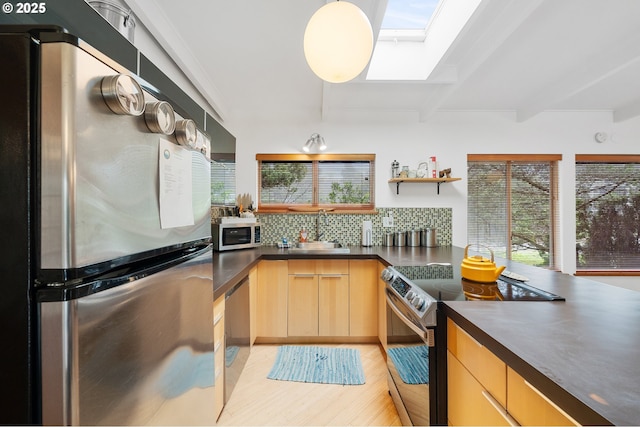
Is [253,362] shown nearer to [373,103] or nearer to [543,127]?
[373,103]

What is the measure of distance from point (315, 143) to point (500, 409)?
2748mm

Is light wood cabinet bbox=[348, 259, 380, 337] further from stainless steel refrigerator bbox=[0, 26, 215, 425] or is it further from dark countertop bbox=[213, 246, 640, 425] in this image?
stainless steel refrigerator bbox=[0, 26, 215, 425]

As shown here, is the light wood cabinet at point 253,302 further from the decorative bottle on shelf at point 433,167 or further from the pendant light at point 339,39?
the decorative bottle on shelf at point 433,167

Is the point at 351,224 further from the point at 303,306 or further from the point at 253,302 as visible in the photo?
the point at 253,302

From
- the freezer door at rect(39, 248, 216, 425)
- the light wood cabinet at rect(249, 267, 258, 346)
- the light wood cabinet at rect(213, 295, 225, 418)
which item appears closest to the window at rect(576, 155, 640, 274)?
the light wood cabinet at rect(249, 267, 258, 346)

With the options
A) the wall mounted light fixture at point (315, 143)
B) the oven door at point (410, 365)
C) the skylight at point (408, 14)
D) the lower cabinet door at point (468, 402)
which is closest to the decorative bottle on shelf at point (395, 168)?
the wall mounted light fixture at point (315, 143)

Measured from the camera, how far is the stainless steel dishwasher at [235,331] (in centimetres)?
166

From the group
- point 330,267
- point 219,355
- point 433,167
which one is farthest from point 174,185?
point 433,167

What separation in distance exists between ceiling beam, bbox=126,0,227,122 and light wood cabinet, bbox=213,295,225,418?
1.60 m

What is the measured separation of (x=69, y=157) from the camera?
1.53 feet

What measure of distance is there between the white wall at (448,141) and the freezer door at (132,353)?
248 cm

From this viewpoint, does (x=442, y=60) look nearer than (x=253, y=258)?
Yes

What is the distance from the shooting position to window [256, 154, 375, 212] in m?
3.25

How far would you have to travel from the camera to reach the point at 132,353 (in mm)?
603
